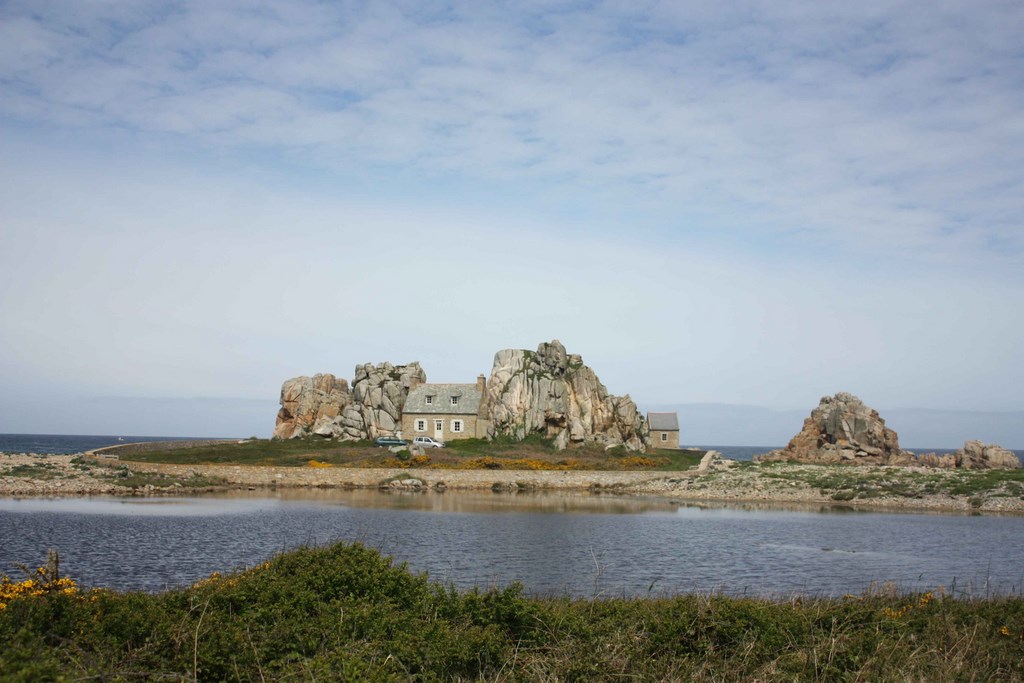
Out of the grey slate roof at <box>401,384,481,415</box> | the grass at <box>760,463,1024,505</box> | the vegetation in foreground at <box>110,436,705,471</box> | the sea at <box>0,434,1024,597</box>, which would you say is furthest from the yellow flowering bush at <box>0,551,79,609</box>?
the grey slate roof at <box>401,384,481,415</box>

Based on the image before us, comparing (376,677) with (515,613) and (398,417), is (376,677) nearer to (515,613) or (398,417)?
(515,613)

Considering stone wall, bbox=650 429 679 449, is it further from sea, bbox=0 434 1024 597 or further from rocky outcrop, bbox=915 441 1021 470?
sea, bbox=0 434 1024 597

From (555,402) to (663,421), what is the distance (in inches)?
825

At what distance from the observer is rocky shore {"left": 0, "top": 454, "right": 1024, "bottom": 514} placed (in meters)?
48.4

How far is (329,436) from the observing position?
75812 mm

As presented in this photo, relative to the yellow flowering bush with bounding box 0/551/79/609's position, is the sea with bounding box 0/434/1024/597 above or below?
below

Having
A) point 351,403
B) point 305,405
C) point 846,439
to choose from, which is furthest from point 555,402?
point 846,439

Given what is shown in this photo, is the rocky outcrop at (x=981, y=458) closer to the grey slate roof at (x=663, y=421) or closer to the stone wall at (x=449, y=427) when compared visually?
the grey slate roof at (x=663, y=421)

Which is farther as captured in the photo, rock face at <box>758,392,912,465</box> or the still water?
rock face at <box>758,392,912,465</box>

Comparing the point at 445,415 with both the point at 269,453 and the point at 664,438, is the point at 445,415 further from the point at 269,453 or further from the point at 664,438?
the point at 664,438

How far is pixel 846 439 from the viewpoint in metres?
76.9

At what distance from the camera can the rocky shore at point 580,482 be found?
48.4 m

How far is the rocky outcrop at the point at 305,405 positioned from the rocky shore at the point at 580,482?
Answer: 2170cm

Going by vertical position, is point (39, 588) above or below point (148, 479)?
above
